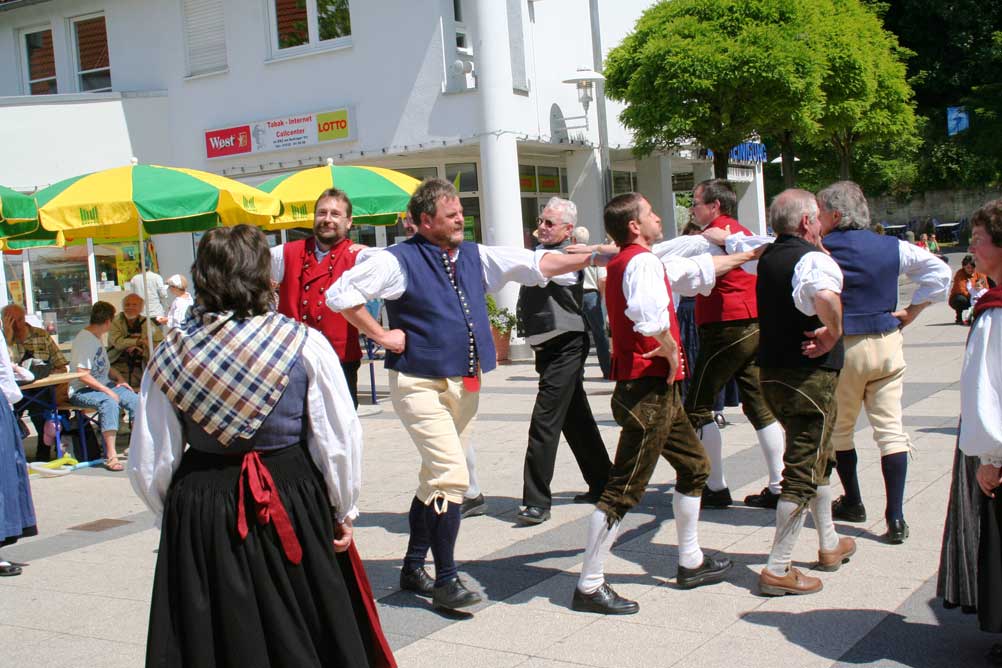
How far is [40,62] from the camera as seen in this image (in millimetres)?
21234

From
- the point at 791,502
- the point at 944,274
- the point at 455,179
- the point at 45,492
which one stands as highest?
the point at 455,179

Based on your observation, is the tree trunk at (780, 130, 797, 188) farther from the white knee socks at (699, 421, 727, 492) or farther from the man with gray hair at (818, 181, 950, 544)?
the man with gray hair at (818, 181, 950, 544)

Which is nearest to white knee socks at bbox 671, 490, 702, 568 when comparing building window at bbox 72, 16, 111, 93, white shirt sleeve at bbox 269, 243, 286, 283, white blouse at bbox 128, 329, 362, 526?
white blouse at bbox 128, 329, 362, 526

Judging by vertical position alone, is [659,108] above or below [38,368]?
above

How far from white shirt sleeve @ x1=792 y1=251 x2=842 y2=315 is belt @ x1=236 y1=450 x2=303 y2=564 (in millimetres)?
2564

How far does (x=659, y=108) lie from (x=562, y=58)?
269 centimetres

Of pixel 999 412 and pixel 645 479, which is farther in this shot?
pixel 645 479

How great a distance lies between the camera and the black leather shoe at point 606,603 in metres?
4.63

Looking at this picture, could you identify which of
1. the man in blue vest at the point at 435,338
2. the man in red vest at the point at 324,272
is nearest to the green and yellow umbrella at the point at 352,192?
the man in red vest at the point at 324,272

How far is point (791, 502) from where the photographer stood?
4.71 meters

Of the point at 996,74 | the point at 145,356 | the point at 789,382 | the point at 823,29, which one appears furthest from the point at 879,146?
the point at 789,382

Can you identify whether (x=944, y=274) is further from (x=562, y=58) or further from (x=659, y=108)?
(x=562, y=58)

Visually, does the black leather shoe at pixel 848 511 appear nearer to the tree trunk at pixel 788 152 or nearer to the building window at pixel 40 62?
the tree trunk at pixel 788 152

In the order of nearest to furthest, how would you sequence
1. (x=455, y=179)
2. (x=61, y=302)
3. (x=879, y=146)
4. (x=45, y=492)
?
(x=45, y=492) < (x=455, y=179) < (x=61, y=302) < (x=879, y=146)
